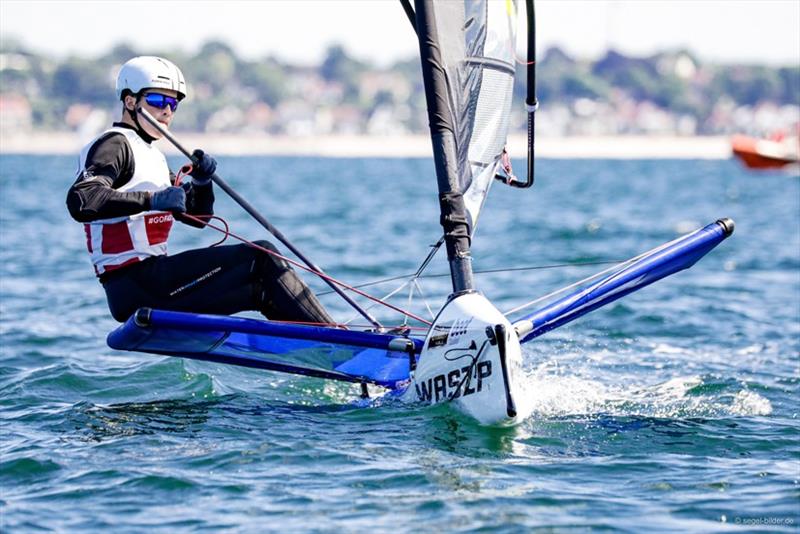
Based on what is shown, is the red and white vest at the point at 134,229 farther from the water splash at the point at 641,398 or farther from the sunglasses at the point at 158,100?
the water splash at the point at 641,398

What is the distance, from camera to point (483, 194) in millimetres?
6113

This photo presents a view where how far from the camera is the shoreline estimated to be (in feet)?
389

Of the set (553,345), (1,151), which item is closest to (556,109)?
(1,151)

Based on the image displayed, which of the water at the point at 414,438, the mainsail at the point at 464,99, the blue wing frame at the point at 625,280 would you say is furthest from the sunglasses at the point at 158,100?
the blue wing frame at the point at 625,280

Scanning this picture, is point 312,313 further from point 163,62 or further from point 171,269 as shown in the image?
point 163,62

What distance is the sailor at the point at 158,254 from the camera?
5320mm

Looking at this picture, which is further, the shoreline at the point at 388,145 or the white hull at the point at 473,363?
the shoreline at the point at 388,145

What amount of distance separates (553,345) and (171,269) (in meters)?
3.14

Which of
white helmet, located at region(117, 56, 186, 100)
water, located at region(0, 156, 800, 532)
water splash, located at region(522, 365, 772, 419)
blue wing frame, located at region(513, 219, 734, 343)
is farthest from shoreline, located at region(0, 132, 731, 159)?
white helmet, located at region(117, 56, 186, 100)

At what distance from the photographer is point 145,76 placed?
17.5 feet

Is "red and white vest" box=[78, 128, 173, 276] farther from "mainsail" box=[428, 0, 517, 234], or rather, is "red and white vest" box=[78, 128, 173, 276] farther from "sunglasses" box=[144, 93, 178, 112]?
"mainsail" box=[428, 0, 517, 234]

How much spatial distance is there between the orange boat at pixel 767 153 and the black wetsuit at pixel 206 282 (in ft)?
139

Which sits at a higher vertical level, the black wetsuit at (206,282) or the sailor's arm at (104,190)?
the sailor's arm at (104,190)

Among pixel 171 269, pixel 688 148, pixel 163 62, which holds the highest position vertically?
pixel 163 62
